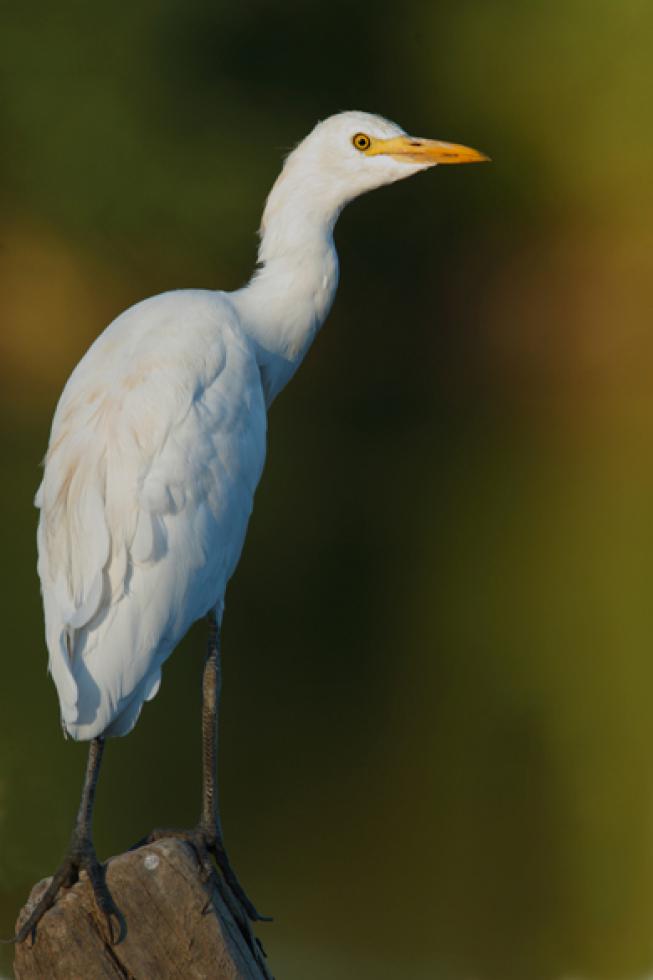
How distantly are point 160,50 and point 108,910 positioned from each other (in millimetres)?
2054

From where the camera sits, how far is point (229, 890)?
4.16ft

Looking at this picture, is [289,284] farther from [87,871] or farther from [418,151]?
[87,871]

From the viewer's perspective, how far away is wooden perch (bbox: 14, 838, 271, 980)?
1093 mm

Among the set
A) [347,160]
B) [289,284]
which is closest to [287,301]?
[289,284]

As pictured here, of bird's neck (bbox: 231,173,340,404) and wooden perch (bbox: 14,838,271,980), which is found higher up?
bird's neck (bbox: 231,173,340,404)

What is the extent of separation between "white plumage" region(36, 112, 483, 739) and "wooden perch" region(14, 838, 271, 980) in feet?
0.48

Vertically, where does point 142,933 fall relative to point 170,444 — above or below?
below

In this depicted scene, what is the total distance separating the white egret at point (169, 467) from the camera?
1218 mm

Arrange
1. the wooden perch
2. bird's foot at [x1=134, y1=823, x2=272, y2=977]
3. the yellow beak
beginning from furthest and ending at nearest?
1. the yellow beak
2. bird's foot at [x1=134, y1=823, x2=272, y2=977]
3. the wooden perch

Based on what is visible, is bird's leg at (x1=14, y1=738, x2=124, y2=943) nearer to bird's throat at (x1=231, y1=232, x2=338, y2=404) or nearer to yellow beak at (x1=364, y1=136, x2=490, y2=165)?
bird's throat at (x1=231, y1=232, x2=338, y2=404)

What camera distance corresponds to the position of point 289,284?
1.53m

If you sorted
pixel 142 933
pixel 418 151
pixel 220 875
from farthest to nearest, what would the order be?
pixel 418 151
pixel 220 875
pixel 142 933

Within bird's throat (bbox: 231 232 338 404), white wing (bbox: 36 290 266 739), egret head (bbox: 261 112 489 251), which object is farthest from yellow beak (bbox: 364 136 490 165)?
white wing (bbox: 36 290 266 739)

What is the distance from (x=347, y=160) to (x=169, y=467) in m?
0.47
